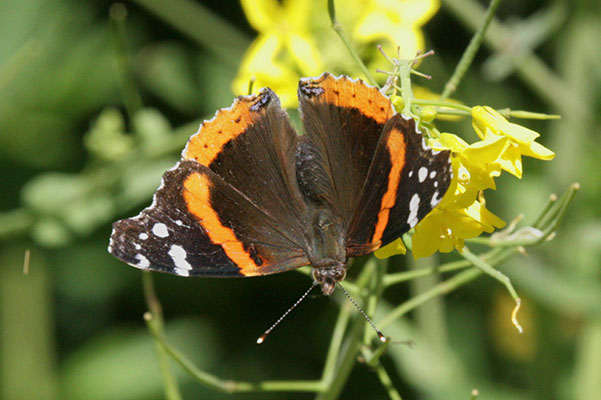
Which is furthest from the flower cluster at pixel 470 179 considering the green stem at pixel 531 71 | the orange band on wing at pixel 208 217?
the green stem at pixel 531 71

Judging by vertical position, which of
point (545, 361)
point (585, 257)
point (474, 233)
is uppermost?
point (474, 233)

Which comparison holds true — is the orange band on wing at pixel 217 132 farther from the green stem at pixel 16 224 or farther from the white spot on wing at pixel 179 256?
the green stem at pixel 16 224

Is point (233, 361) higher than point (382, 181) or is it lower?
lower

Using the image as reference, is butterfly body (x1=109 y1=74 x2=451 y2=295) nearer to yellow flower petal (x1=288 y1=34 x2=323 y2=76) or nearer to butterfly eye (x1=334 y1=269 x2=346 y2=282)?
butterfly eye (x1=334 y1=269 x2=346 y2=282)

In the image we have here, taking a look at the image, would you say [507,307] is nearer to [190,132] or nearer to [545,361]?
[545,361]

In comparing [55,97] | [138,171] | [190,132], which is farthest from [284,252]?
[55,97]

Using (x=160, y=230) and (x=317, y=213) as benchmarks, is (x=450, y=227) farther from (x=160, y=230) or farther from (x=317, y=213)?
(x=160, y=230)
